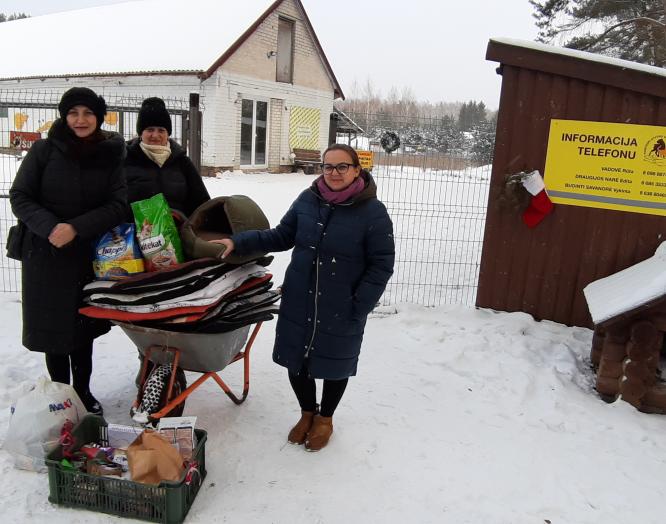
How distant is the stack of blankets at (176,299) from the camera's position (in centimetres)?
261

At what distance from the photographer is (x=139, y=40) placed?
19.0m

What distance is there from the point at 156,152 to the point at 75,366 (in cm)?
131

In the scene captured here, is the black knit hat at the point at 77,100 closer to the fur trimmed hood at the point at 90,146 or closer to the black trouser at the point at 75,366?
the fur trimmed hood at the point at 90,146

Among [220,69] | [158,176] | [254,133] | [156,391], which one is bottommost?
[156,391]

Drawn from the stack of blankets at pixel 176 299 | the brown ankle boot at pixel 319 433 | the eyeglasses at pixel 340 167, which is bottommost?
the brown ankle boot at pixel 319 433

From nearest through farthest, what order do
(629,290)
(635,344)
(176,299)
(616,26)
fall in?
(176,299) → (635,344) → (629,290) → (616,26)

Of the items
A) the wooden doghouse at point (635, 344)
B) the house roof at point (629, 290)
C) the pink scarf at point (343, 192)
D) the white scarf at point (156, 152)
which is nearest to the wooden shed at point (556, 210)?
the house roof at point (629, 290)

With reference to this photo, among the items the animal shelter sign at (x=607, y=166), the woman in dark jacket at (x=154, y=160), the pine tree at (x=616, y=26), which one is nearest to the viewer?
the woman in dark jacket at (x=154, y=160)

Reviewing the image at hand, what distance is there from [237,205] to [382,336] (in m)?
2.24

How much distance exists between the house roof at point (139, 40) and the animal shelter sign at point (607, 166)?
489 inches

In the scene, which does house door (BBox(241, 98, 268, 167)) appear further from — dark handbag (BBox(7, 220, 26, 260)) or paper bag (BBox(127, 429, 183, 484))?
paper bag (BBox(127, 429, 183, 484))

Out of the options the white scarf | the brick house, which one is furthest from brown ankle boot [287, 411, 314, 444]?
the brick house

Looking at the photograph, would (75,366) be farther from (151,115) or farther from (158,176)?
(151,115)

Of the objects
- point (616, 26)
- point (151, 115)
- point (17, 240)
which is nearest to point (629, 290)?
point (151, 115)
